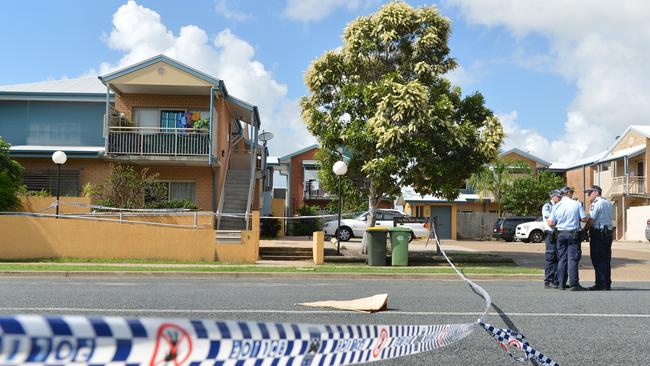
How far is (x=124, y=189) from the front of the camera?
65.4 ft

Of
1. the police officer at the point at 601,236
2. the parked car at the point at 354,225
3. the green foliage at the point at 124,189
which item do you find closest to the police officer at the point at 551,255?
the police officer at the point at 601,236

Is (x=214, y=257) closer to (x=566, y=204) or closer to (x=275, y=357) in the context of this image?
(x=566, y=204)

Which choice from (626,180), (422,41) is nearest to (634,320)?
(422,41)

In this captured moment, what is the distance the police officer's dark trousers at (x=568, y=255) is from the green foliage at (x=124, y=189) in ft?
46.5

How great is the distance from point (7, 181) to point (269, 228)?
1224 cm

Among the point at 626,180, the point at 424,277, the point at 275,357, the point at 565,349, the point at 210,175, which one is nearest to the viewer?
the point at 275,357

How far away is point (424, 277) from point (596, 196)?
4.39m

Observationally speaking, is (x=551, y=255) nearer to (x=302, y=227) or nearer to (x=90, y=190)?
(x=90, y=190)

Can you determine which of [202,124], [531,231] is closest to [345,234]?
[202,124]

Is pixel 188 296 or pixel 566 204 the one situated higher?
pixel 566 204

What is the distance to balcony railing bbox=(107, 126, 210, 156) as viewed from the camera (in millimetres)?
21953

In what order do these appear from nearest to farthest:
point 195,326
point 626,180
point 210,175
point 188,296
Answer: point 195,326, point 188,296, point 210,175, point 626,180

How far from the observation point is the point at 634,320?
288 inches

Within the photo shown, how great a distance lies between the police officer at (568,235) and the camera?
10.2m
